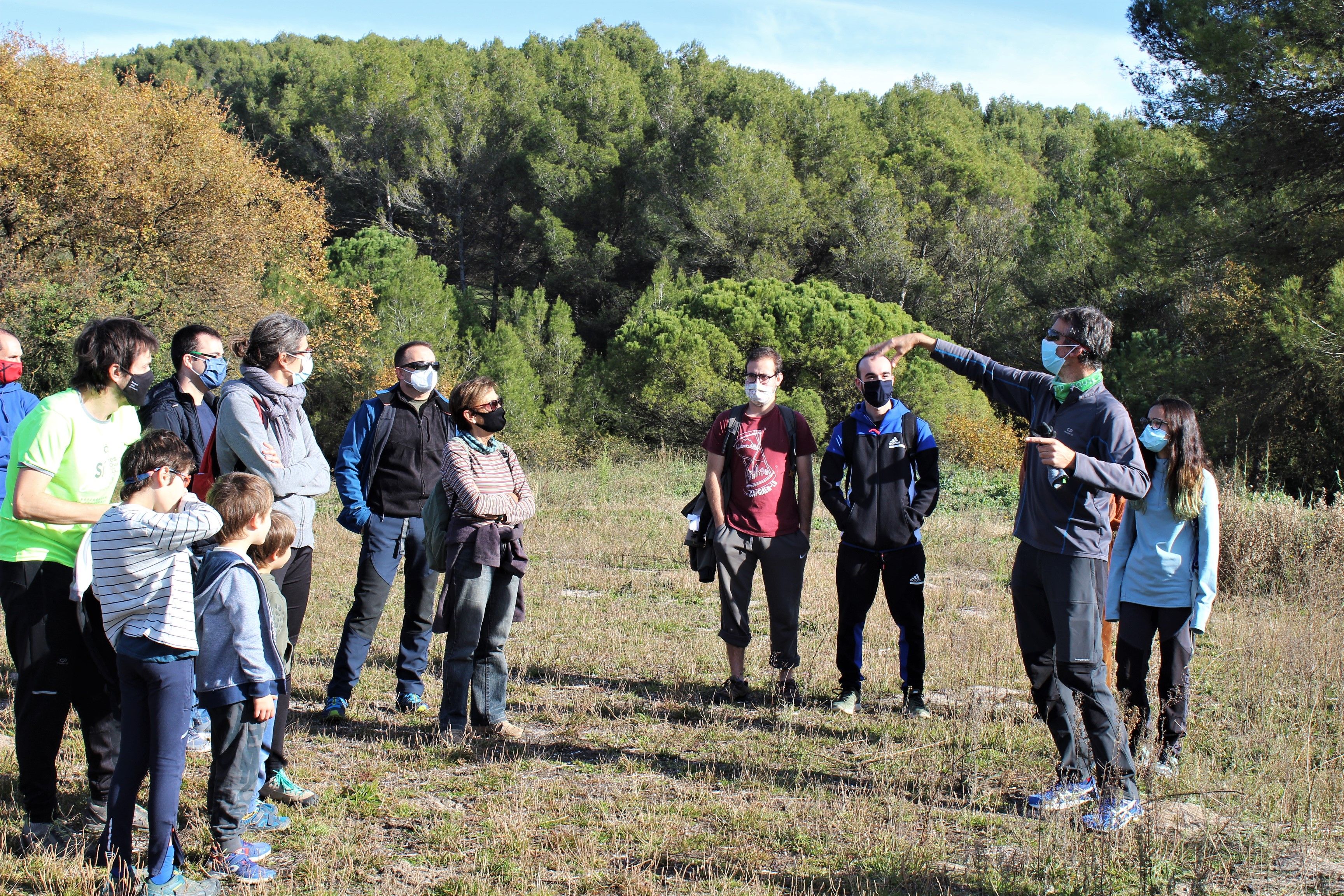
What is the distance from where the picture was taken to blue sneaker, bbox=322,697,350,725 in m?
5.04

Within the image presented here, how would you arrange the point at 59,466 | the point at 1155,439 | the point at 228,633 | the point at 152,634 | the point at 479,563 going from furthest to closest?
the point at 479,563, the point at 1155,439, the point at 59,466, the point at 228,633, the point at 152,634

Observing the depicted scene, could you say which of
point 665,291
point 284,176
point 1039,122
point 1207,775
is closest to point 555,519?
point 1207,775

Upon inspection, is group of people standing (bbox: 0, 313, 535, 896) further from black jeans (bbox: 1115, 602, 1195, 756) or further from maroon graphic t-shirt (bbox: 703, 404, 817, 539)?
black jeans (bbox: 1115, 602, 1195, 756)

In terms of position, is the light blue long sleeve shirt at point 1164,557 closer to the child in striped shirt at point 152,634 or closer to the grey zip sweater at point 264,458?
the grey zip sweater at point 264,458

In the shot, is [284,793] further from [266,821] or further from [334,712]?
[334,712]

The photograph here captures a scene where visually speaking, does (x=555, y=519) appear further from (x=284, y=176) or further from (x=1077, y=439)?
(x=284, y=176)

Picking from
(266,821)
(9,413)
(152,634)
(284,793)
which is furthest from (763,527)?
(9,413)

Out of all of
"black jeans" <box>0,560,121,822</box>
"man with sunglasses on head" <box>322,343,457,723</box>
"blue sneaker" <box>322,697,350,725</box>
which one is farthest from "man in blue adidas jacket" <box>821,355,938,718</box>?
"black jeans" <box>0,560,121,822</box>

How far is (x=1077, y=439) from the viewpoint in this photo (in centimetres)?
390

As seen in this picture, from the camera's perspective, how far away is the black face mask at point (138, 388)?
3.75m

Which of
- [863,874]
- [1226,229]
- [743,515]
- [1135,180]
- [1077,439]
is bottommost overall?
[863,874]

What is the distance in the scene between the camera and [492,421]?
A: 4.65m

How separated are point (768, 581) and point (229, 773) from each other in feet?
10.1

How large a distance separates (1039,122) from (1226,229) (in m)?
36.3
